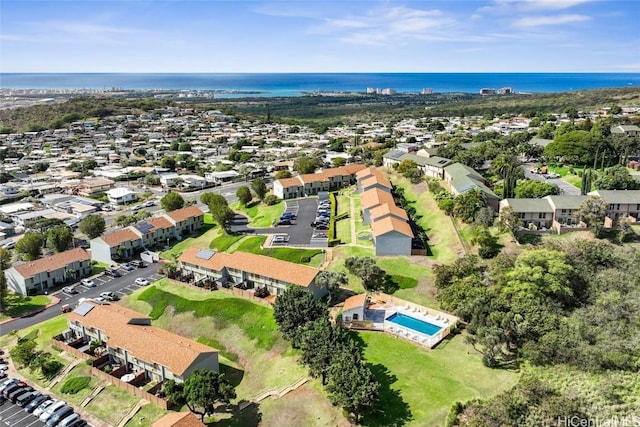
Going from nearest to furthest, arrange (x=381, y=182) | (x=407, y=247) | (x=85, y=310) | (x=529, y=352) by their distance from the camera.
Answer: (x=529, y=352)
(x=85, y=310)
(x=407, y=247)
(x=381, y=182)

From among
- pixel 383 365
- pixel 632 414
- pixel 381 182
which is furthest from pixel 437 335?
pixel 381 182

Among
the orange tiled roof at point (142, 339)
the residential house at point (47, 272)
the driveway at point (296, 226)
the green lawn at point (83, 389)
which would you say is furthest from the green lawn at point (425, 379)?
the residential house at point (47, 272)

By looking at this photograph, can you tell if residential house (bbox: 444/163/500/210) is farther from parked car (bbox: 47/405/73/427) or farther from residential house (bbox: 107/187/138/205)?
residential house (bbox: 107/187/138/205)

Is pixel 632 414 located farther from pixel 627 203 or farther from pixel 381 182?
pixel 381 182

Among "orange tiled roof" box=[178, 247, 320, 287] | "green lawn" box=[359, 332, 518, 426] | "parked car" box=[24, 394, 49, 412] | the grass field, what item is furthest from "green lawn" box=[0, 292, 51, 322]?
"green lawn" box=[359, 332, 518, 426]

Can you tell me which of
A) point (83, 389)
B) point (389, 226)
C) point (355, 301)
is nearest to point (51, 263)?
point (83, 389)

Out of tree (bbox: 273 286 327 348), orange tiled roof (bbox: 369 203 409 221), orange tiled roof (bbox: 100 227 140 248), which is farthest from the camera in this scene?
orange tiled roof (bbox: 100 227 140 248)
